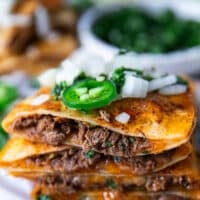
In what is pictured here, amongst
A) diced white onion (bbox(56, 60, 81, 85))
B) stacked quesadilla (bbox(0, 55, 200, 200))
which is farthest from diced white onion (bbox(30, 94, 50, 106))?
diced white onion (bbox(56, 60, 81, 85))

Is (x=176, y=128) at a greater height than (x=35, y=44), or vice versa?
(x=176, y=128)

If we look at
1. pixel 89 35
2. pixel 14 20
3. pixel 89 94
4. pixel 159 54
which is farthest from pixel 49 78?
pixel 14 20

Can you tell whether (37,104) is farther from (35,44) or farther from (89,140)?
(35,44)

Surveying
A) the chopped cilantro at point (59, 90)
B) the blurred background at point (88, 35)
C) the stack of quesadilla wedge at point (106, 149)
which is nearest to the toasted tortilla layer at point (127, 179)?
the stack of quesadilla wedge at point (106, 149)

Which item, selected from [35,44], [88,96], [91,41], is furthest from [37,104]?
[35,44]

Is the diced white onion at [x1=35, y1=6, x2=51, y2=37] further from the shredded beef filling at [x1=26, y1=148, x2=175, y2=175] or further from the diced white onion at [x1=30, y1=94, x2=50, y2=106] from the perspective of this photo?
the shredded beef filling at [x1=26, y1=148, x2=175, y2=175]

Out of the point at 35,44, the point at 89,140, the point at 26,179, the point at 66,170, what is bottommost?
the point at 35,44
